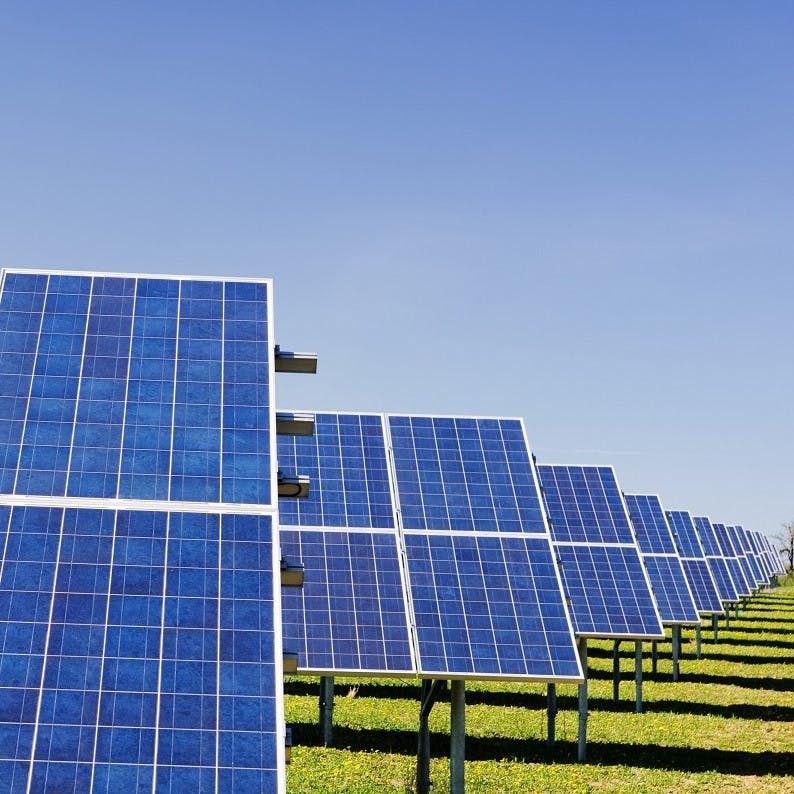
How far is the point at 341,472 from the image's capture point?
835 inches

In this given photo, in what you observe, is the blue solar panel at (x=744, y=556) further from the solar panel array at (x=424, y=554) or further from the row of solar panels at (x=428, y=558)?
the solar panel array at (x=424, y=554)

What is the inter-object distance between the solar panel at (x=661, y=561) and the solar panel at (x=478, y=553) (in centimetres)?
1423

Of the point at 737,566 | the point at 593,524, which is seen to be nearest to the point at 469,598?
the point at 593,524

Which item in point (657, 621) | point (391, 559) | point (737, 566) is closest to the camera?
point (391, 559)

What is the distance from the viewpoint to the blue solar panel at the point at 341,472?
66.5 feet

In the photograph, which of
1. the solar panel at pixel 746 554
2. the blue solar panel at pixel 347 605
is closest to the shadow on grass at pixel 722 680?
the blue solar panel at pixel 347 605

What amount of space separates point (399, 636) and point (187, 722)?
358 inches

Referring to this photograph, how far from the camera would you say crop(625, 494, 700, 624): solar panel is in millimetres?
36406

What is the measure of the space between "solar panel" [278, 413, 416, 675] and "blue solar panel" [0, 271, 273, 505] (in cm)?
702

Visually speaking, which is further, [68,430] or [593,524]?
[593,524]

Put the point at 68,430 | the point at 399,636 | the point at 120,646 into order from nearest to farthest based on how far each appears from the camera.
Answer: the point at 120,646
the point at 68,430
the point at 399,636

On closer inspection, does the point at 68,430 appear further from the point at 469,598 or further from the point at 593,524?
the point at 593,524

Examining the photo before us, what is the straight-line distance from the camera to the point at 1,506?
10156 mm

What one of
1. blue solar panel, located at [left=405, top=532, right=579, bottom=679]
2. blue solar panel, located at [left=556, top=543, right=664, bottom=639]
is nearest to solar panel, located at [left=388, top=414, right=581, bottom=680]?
blue solar panel, located at [left=405, top=532, right=579, bottom=679]
